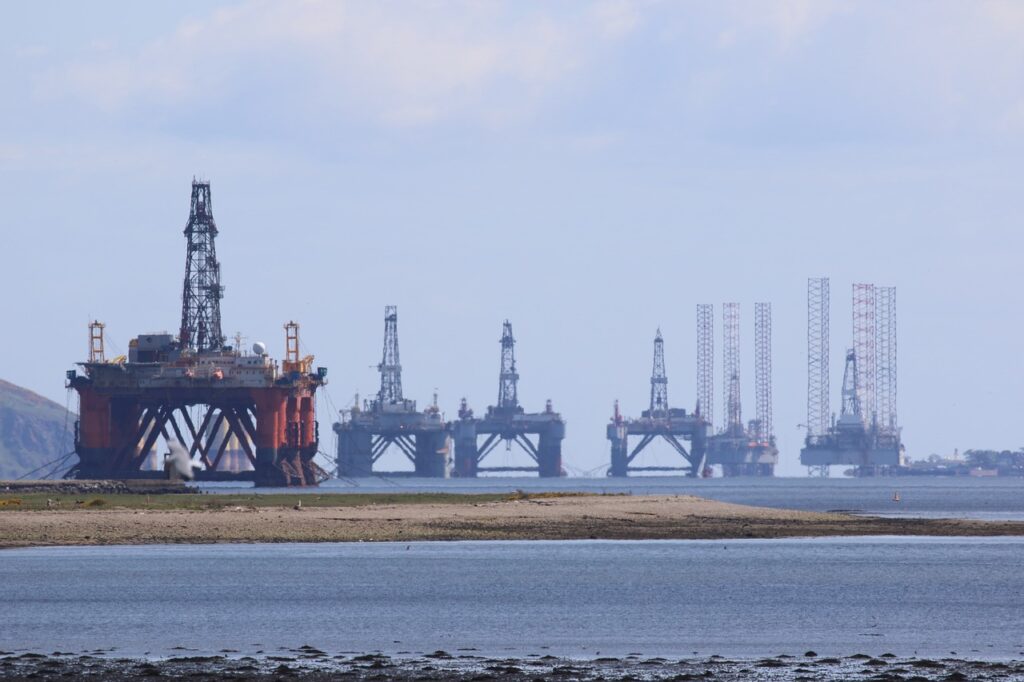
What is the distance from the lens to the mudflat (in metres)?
75.2

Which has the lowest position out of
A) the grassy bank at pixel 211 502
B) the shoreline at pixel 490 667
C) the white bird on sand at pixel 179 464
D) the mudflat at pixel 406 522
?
the shoreline at pixel 490 667

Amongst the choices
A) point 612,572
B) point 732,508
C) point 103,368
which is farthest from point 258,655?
point 103,368

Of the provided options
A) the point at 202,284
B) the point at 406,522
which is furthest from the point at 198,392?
the point at 406,522

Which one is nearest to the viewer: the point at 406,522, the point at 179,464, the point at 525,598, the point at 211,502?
the point at 179,464

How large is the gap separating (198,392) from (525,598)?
328 ft

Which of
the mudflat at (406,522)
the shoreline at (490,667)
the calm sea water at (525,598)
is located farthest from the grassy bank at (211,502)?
the shoreline at (490,667)

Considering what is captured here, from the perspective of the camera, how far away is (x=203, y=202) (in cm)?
15438

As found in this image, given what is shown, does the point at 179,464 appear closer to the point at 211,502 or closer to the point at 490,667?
the point at 490,667

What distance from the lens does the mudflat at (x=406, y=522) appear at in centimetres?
7525

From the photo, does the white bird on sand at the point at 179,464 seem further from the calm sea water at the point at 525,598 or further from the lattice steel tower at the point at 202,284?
the lattice steel tower at the point at 202,284

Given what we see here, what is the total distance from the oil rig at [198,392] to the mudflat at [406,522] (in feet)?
175

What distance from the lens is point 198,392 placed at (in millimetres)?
149625

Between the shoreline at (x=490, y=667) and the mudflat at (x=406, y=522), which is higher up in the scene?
the mudflat at (x=406, y=522)

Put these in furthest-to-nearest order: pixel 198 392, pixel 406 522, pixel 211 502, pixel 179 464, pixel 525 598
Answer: pixel 198 392
pixel 211 502
pixel 406 522
pixel 525 598
pixel 179 464
